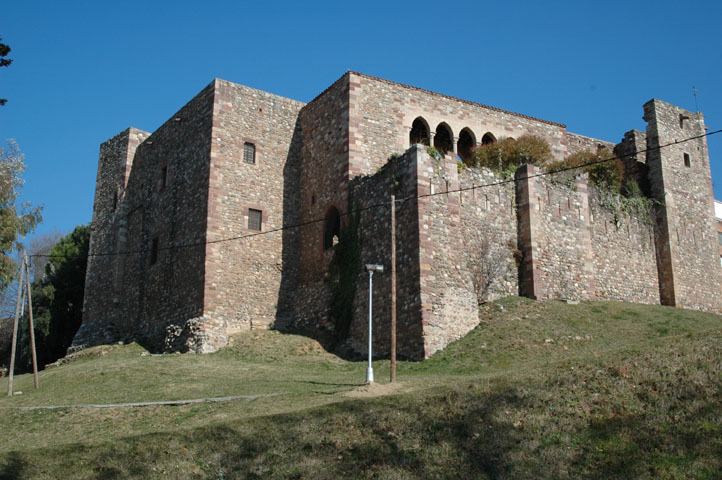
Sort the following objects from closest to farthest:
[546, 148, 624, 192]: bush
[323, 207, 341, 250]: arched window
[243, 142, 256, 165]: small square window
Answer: [323, 207, 341, 250]: arched window
[243, 142, 256, 165]: small square window
[546, 148, 624, 192]: bush

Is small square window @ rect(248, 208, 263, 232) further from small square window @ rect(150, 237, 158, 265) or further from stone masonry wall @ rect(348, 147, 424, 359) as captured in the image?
small square window @ rect(150, 237, 158, 265)

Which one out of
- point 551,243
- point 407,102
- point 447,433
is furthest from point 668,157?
point 447,433

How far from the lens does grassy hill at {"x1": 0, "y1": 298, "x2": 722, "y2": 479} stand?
13750 millimetres

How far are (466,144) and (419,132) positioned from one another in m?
2.50

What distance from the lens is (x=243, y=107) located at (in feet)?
108

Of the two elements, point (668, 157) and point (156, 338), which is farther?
point (668, 157)

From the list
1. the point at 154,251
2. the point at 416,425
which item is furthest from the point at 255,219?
the point at 416,425

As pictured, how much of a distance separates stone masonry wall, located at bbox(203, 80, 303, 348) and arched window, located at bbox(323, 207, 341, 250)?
2.18m

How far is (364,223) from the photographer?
2831 cm

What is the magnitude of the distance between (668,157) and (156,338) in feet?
76.4

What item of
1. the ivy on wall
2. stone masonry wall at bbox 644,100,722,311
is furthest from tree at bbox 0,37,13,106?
stone masonry wall at bbox 644,100,722,311

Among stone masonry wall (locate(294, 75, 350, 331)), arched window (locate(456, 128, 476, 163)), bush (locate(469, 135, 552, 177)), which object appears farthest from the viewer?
arched window (locate(456, 128, 476, 163))

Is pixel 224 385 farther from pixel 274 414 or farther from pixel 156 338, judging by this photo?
pixel 156 338

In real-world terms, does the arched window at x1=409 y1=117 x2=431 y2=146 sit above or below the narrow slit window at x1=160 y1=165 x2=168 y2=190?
above
